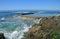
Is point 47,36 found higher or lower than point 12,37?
higher

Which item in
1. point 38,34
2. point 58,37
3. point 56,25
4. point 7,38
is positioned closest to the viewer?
point 58,37

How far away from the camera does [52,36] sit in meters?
10.4

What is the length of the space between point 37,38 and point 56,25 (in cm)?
215

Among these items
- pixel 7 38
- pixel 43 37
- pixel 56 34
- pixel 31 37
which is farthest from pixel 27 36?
pixel 7 38

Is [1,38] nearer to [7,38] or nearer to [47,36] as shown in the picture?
[7,38]

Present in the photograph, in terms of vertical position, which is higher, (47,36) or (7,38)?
(47,36)

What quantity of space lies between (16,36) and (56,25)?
13.2 feet

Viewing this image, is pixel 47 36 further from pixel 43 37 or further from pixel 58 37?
pixel 58 37

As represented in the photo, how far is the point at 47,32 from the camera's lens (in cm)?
1119

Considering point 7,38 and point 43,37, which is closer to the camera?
point 43,37

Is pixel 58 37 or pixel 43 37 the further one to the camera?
pixel 43 37

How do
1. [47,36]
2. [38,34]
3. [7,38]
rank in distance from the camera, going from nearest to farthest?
1. [47,36]
2. [38,34]
3. [7,38]

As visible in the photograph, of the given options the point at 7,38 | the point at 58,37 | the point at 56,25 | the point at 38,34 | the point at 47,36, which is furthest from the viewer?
the point at 7,38

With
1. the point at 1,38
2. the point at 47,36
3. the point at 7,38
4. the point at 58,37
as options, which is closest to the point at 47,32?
the point at 47,36
